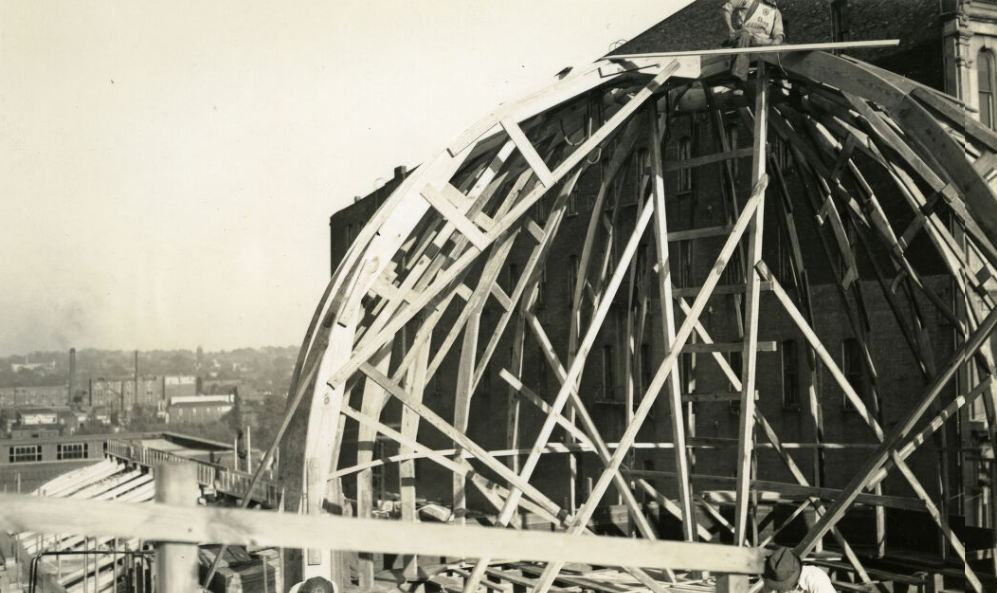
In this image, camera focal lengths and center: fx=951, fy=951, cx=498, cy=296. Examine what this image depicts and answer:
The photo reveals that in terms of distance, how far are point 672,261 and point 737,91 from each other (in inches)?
542

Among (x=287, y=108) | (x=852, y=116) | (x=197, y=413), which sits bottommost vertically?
(x=197, y=413)

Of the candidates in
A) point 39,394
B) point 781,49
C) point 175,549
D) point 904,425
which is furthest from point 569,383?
point 39,394

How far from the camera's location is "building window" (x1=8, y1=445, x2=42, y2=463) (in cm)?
4475

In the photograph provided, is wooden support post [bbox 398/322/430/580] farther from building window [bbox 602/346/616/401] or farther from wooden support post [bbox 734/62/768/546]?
building window [bbox 602/346/616/401]

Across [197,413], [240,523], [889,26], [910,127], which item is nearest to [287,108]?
[889,26]

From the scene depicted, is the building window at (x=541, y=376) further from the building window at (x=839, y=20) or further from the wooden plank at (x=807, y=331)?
the wooden plank at (x=807, y=331)

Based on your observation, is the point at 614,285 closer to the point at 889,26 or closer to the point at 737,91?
the point at 737,91

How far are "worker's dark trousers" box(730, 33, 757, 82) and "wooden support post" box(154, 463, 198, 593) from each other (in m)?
8.41

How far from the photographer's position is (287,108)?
24.3 m

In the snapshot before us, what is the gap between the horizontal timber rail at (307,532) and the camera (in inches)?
105

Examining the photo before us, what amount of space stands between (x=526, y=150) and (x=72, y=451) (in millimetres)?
48160

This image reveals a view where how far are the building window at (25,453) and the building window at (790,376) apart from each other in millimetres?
35987

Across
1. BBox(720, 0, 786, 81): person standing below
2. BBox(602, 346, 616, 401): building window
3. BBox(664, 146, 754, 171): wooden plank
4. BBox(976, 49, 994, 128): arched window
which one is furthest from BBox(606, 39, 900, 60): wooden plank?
BBox(602, 346, 616, 401): building window

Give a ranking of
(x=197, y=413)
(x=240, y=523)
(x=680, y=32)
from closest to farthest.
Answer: (x=240, y=523) → (x=680, y=32) → (x=197, y=413)
